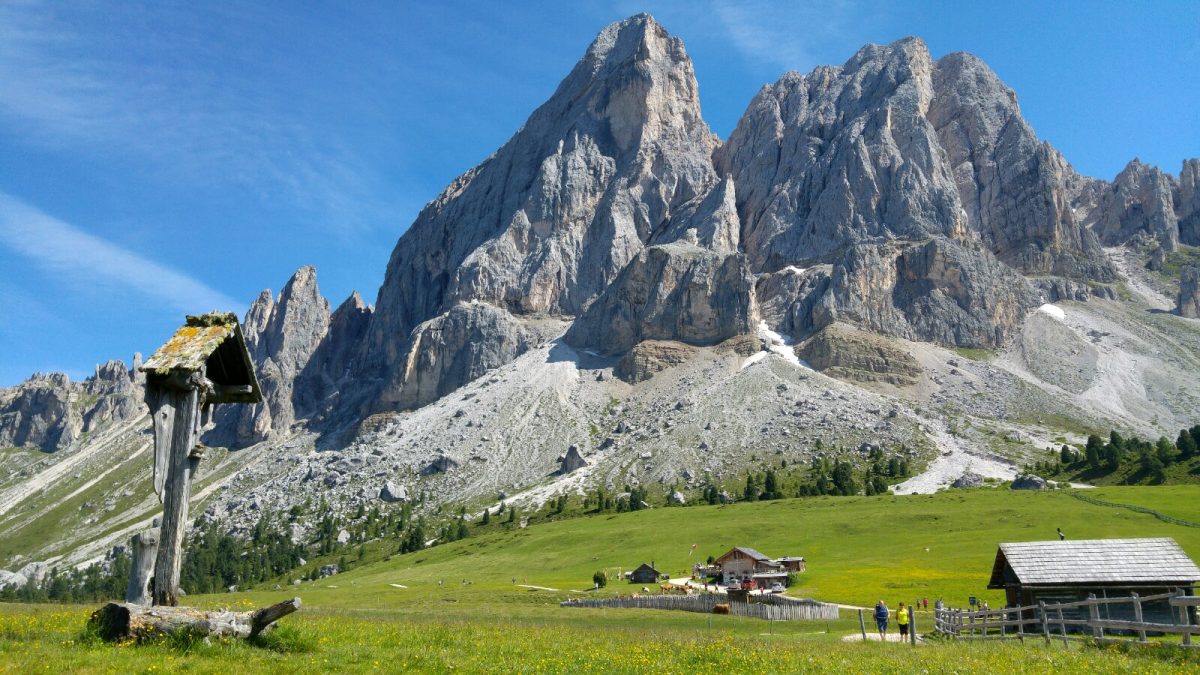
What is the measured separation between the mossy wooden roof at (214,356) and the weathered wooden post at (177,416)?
15 mm

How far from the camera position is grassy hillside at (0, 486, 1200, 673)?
14359mm

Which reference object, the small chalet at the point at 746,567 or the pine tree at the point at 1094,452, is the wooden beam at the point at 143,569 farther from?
the pine tree at the point at 1094,452

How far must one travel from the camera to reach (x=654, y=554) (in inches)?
4102

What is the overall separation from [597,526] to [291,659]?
118119mm

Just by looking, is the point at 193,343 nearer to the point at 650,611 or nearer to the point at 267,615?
the point at 267,615

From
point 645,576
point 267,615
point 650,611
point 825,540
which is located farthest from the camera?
point 825,540

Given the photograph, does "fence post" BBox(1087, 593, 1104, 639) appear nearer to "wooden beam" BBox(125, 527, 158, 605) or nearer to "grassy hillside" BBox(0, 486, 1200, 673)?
"grassy hillside" BBox(0, 486, 1200, 673)

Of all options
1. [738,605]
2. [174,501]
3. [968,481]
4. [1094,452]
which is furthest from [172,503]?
[1094,452]

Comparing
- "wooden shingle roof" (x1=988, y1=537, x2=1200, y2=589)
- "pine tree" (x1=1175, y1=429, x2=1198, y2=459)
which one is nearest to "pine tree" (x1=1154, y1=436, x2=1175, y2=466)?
"pine tree" (x1=1175, y1=429, x2=1198, y2=459)

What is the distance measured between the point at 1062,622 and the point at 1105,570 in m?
13.0

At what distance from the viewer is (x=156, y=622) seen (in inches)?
508

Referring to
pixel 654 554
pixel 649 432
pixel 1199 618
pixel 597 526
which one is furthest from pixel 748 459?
pixel 1199 618

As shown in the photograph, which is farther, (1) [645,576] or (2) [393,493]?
(2) [393,493]

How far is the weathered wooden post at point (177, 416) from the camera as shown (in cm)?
1384
